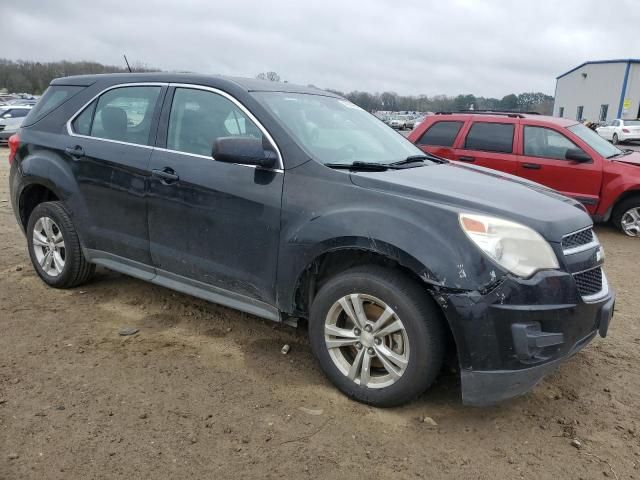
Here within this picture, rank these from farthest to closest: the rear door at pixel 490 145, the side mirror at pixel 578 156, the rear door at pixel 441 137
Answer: the rear door at pixel 441 137, the rear door at pixel 490 145, the side mirror at pixel 578 156

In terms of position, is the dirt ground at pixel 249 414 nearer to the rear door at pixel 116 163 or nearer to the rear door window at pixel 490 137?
the rear door at pixel 116 163

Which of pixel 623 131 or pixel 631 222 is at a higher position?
pixel 623 131

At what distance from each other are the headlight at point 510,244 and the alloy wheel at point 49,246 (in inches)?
134

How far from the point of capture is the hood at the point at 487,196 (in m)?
2.77

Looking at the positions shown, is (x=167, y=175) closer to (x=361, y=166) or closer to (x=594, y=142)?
(x=361, y=166)

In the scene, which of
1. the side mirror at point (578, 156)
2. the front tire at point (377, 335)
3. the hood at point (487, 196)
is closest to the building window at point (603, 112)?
the side mirror at point (578, 156)

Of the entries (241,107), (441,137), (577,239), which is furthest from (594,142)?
(241,107)

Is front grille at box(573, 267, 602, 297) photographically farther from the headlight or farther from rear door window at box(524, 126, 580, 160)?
rear door window at box(524, 126, 580, 160)

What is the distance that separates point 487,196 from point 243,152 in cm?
142

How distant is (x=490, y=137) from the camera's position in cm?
804

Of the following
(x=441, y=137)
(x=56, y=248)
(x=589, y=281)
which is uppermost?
(x=441, y=137)

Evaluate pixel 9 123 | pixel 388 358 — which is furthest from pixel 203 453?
pixel 9 123

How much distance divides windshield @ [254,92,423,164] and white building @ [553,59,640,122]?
52840 millimetres

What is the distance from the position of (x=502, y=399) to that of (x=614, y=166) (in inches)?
236
